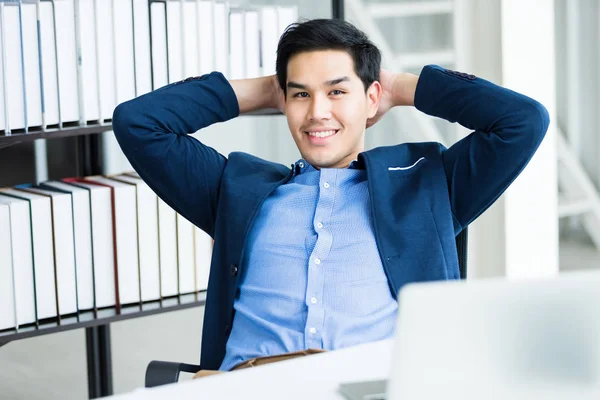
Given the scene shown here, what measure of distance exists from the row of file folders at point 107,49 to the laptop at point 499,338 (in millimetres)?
1545

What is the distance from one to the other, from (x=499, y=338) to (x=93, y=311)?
168 cm

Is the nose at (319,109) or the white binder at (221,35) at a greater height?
the white binder at (221,35)

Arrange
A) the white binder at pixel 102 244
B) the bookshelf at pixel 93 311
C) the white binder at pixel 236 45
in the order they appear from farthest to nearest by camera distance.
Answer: the white binder at pixel 236 45 → the white binder at pixel 102 244 → the bookshelf at pixel 93 311

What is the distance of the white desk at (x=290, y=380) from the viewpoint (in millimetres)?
1244

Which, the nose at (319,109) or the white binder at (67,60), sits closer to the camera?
the nose at (319,109)

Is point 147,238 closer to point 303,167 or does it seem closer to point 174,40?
point 174,40

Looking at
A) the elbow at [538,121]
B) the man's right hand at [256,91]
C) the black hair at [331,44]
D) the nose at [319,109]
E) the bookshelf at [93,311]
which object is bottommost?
the bookshelf at [93,311]

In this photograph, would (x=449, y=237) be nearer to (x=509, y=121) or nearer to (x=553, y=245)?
(x=509, y=121)

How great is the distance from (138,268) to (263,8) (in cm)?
78

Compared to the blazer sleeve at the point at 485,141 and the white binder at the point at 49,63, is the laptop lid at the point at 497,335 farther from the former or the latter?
the white binder at the point at 49,63

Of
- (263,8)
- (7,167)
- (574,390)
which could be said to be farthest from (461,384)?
(7,167)

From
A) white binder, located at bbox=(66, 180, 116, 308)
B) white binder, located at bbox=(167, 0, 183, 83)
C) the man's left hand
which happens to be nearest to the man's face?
the man's left hand

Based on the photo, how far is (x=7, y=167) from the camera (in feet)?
8.71

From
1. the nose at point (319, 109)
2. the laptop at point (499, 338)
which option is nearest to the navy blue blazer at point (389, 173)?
the nose at point (319, 109)
